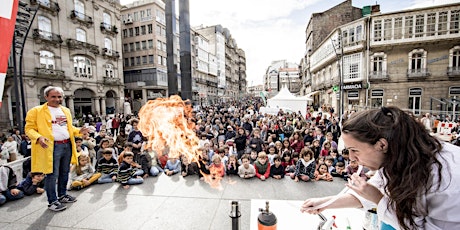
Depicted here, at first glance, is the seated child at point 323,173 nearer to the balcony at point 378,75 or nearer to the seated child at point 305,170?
the seated child at point 305,170

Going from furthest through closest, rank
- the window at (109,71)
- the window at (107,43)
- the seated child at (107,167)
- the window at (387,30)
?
the window at (109,71), the window at (107,43), the window at (387,30), the seated child at (107,167)

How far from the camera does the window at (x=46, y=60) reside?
21016 mm

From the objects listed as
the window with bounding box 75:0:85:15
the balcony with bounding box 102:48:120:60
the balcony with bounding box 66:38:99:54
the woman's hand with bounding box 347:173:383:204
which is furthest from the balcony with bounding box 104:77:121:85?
the woman's hand with bounding box 347:173:383:204

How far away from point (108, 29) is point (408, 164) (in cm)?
3485

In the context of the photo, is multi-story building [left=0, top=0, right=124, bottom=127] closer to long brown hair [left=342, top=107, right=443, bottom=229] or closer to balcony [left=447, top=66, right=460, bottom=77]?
long brown hair [left=342, top=107, right=443, bottom=229]

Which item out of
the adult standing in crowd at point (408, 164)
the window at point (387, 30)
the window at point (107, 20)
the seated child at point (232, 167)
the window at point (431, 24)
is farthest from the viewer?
the window at point (107, 20)

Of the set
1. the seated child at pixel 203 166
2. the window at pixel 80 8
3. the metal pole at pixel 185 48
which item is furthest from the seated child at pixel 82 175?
the window at pixel 80 8

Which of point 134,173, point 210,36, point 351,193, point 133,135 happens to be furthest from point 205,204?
point 210,36

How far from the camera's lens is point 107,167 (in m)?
5.87

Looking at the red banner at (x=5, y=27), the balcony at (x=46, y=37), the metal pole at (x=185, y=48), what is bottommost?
the red banner at (x=5, y=27)

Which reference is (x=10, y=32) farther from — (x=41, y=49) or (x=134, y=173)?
(x=41, y=49)

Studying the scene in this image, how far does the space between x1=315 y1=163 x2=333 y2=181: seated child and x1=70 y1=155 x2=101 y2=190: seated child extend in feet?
20.3

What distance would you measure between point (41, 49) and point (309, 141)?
2693 cm

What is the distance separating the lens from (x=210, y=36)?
58562mm
